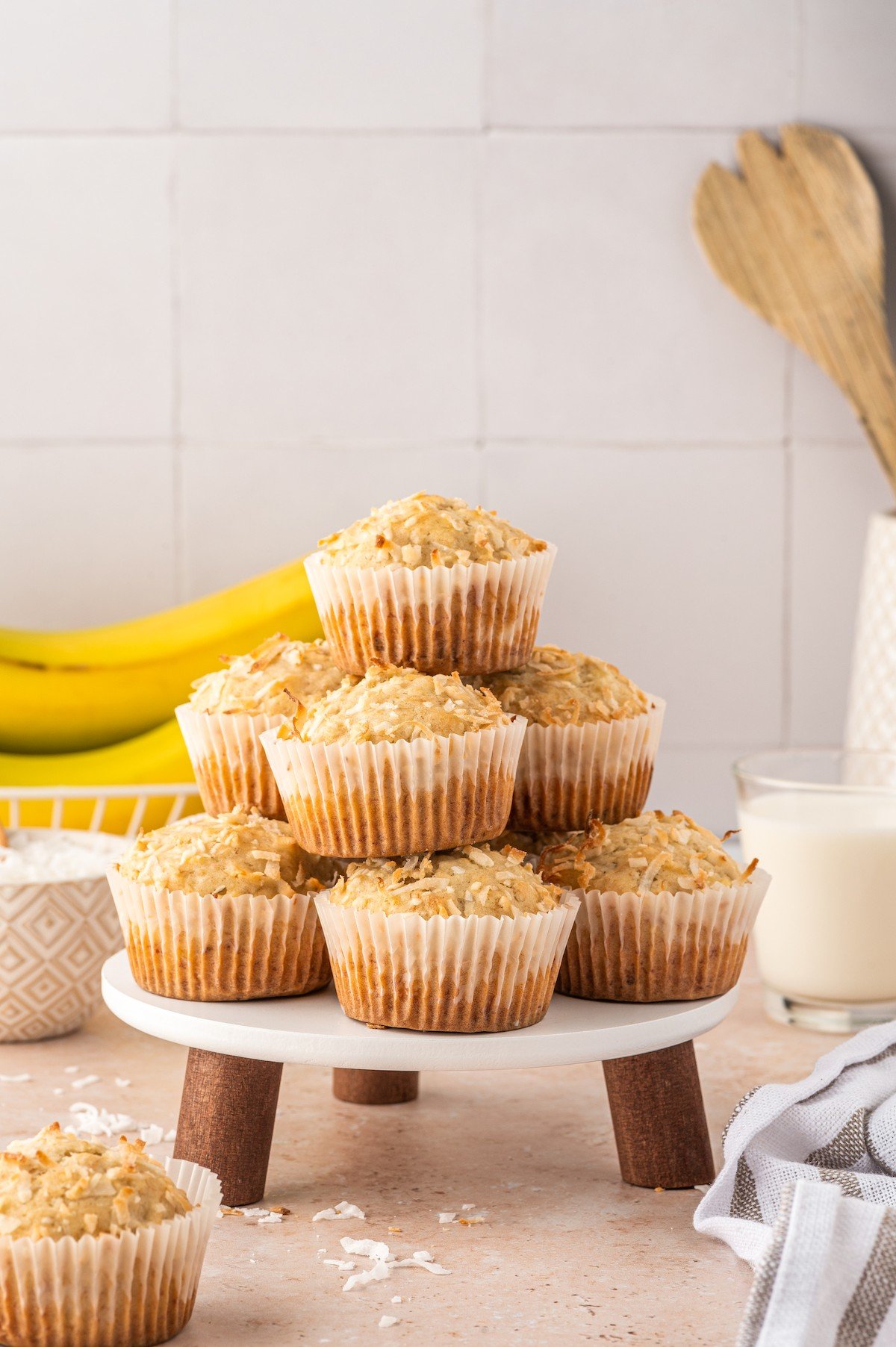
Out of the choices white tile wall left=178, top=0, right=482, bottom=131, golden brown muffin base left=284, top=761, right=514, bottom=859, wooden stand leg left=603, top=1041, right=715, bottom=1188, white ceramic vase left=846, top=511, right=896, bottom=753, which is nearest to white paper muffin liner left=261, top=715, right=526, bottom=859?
golden brown muffin base left=284, top=761, right=514, bottom=859

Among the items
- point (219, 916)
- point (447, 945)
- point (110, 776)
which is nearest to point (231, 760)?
point (219, 916)

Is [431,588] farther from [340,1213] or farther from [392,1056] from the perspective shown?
[340,1213]

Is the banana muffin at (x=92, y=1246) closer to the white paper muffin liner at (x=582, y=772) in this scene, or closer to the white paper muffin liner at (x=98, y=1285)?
the white paper muffin liner at (x=98, y=1285)

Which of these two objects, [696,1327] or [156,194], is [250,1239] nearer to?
[696,1327]

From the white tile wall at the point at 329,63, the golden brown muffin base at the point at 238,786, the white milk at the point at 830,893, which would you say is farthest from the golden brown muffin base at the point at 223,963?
the white tile wall at the point at 329,63

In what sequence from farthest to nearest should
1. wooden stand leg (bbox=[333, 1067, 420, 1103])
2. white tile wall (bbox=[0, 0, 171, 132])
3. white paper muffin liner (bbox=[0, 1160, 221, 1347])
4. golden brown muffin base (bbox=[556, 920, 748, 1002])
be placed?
1. white tile wall (bbox=[0, 0, 171, 132])
2. wooden stand leg (bbox=[333, 1067, 420, 1103])
3. golden brown muffin base (bbox=[556, 920, 748, 1002])
4. white paper muffin liner (bbox=[0, 1160, 221, 1347])

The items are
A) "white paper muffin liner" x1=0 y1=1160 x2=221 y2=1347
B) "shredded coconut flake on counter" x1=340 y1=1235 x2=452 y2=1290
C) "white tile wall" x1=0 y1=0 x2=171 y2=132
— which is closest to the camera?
"white paper muffin liner" x1=0 y1=1160 x2=221 y2=1347

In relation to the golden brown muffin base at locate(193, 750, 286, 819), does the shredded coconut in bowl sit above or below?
below

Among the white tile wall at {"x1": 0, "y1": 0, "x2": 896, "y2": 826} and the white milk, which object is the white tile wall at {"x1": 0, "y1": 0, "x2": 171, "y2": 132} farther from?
the white milk
